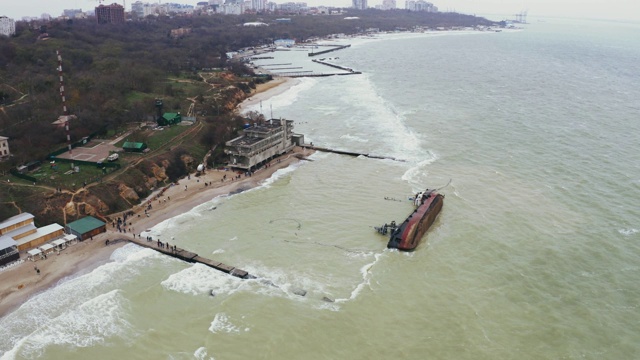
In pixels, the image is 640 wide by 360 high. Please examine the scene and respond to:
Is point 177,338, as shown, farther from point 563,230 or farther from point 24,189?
point 563,230

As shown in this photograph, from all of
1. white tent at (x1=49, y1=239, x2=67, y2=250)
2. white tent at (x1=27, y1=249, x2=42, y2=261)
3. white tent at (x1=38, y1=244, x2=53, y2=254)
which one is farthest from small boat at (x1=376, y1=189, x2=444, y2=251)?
white tent at (x1=27, y1=249, x2=42, y2=261)

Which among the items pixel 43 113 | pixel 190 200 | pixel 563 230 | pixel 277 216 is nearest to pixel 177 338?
pixel 277 216

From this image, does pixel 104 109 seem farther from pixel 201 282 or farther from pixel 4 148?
pixel 201 282

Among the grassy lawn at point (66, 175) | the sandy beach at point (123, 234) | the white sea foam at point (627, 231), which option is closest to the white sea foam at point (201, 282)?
the sandy beach at point (123, 234)

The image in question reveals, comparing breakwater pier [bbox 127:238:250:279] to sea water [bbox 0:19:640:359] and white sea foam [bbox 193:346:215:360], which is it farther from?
white sea foam [bbox 193:346:215:360]

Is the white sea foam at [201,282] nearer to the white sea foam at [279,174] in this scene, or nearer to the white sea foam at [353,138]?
the white sea foam at [279,174]

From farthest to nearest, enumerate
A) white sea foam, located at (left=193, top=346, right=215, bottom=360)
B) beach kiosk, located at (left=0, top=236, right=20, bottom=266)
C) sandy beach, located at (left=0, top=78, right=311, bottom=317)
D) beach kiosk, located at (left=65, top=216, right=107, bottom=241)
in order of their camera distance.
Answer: beach kiosk, located at (left=65, top=216, right=107, bottom=241), beach kiosk, located at (left=0, top=236, right=20, bottom=266), sandy beach, located at (left=0, top=78, right=311, bottom=317), white sea foam, located at (left=193, top=346, right=215, bottom=360)
